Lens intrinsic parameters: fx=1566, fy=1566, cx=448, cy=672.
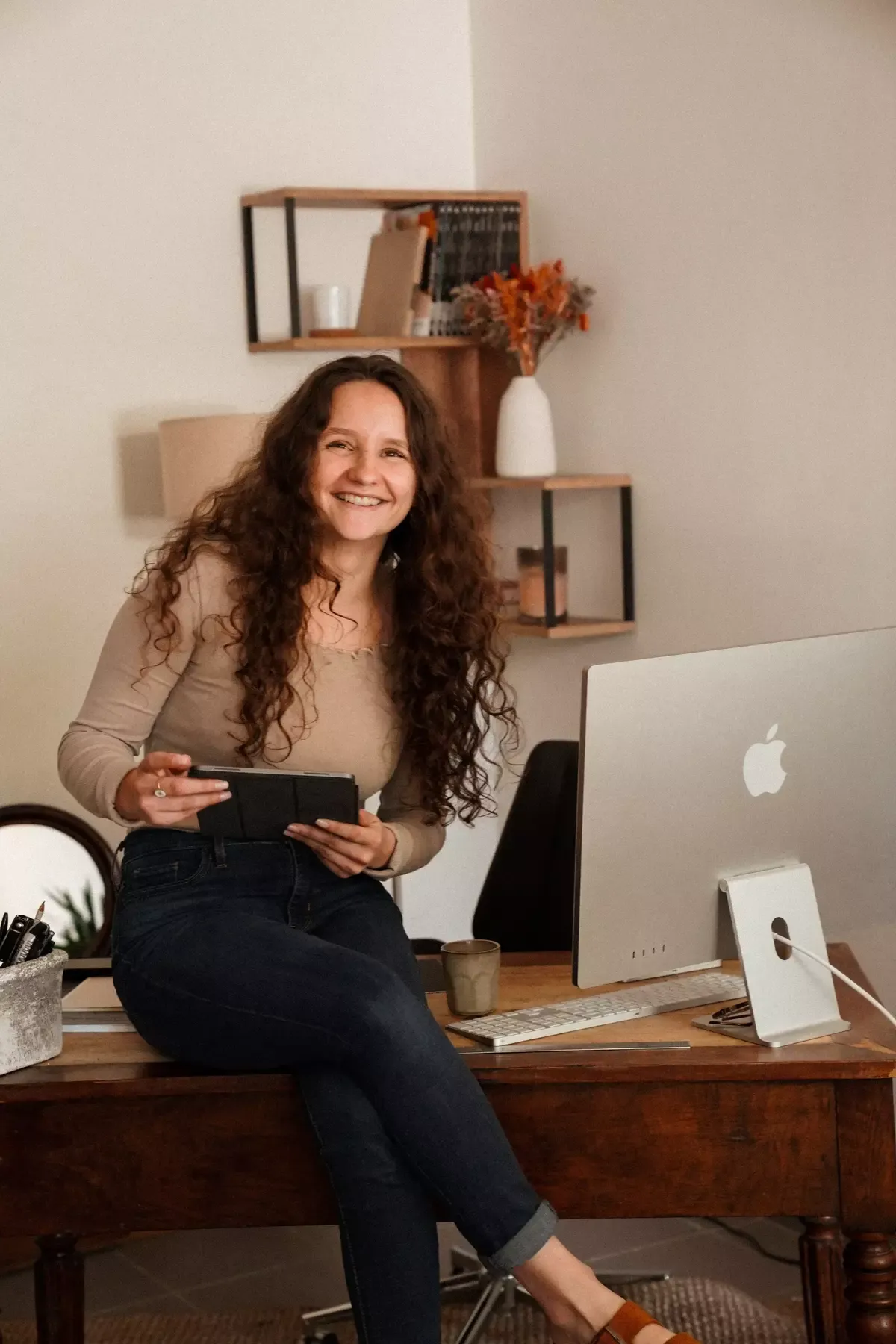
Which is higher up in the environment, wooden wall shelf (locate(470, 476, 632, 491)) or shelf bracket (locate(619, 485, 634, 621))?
wooden wall shelf (locate(470, 476, 632, 491))

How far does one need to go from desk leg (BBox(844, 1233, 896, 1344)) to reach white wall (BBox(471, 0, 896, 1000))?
70 centimetres

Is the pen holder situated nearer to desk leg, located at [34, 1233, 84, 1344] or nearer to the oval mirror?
desk leg, located at [34, 1233, 84, 1344]

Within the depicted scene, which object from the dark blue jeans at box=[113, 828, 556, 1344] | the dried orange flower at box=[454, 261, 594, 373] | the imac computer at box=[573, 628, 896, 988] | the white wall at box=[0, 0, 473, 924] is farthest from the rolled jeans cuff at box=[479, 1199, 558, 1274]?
the dried orange flower at box=[454, 261, 594, 373]

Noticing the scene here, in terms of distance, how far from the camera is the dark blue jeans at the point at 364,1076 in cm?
169

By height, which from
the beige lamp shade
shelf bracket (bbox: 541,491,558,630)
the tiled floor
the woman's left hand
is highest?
the beige lamp shade

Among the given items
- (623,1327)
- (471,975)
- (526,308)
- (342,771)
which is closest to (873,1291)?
(623,1327)

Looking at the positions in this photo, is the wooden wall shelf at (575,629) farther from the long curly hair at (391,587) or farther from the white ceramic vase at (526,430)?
the long curly hair at (391,587)

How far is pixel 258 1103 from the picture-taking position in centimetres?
178

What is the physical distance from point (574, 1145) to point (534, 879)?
2.91 feet

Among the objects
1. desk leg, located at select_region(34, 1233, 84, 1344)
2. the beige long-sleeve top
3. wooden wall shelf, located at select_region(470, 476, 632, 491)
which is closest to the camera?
the beige long-sleeve top

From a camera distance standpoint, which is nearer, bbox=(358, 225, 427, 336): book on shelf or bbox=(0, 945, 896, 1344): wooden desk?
bbox=(0, 945, 896, 1344): wooden desk

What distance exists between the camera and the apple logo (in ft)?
5.95

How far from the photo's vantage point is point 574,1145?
1780mm

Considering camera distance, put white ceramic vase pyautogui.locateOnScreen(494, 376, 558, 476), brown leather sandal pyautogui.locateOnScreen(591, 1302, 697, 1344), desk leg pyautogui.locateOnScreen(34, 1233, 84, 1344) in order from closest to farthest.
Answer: brown leather sandal pyautogui.locateOnScreen(591, 1302, 697, 1344), desk leg pyautogui.locateOnScreen(34, 1233, 84, 1344), white ceramic vase pyautogui.locateOnScreen(494, 376, 558, 476)
